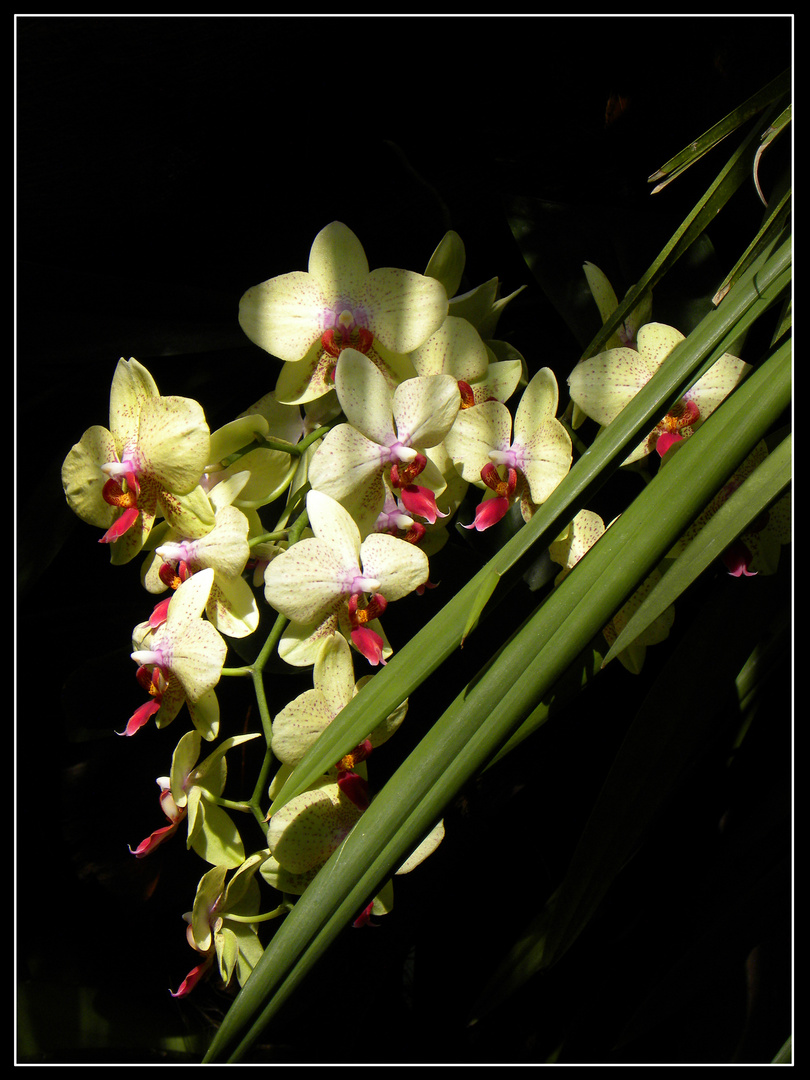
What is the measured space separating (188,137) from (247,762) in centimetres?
57

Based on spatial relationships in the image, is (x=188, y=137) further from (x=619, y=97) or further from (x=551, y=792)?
(x=551, y=792)

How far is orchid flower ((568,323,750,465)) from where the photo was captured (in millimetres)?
464

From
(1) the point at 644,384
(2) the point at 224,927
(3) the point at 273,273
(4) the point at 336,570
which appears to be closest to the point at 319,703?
(4) the point at 336,570

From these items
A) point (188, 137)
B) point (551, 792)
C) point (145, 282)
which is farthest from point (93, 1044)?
point (188, 137)

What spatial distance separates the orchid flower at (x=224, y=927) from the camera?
45cm

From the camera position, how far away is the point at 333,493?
1.41 feet

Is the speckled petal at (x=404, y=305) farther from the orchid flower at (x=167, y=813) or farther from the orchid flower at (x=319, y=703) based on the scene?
the orchid flower at (x=167, y=813)

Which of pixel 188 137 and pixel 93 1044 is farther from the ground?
pixel 188 137

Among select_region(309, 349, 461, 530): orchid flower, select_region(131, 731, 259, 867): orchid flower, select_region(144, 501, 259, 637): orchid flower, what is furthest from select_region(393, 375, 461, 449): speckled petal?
select_region(131, 731, 259, 867): orchid flower

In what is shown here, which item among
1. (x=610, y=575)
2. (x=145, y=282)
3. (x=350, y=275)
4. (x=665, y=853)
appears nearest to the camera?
(x=610, y=575)

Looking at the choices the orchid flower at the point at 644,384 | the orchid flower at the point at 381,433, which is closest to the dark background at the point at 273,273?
the orchid flower at the point at 644,384

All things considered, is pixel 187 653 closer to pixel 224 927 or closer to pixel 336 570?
pixel 336 570

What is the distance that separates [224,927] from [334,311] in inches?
17.4

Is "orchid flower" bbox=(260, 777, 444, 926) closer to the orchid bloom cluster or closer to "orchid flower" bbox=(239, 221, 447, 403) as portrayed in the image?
the orchid bloom cluster
